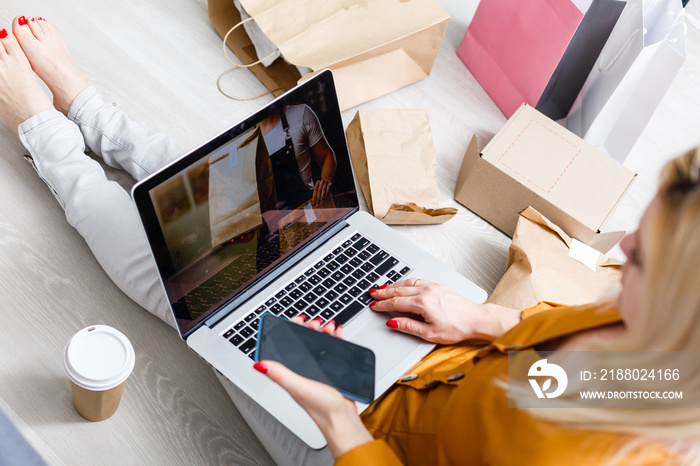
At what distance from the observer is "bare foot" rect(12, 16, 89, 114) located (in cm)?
92

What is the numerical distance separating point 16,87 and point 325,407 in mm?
689

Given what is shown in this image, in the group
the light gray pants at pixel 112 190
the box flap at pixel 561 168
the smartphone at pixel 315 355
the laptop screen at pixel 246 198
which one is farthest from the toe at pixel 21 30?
the box flap at pixel 561 168

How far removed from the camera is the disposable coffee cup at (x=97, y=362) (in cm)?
59

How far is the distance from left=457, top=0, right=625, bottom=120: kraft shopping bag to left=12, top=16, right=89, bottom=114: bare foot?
28.9 inches

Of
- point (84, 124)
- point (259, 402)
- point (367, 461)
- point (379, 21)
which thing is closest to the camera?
point (367, 461)

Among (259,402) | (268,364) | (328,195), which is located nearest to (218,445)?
(259,402)

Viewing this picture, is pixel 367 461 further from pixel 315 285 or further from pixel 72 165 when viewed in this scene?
pixel 72 165

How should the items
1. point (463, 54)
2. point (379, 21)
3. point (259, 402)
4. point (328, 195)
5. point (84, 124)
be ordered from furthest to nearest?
point (463, 54) → point (379, 21) → point (84, 124) → point (328, 195) → point (259, 402)

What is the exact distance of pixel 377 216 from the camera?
3.04 ft

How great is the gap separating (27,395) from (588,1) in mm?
977

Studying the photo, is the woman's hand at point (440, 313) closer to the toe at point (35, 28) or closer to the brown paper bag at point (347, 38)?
the brown paper bag at point (347, 38)

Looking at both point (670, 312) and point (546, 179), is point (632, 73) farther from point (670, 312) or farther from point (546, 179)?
point (670, 312)

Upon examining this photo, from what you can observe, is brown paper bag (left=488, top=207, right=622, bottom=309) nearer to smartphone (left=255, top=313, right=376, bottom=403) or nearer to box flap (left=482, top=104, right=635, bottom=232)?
box flap (left=482, top=104, right=635, bottom=232)

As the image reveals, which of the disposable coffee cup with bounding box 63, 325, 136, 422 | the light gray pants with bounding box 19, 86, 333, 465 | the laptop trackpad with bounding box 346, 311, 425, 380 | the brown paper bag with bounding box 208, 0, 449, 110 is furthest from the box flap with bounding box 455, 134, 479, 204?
the disposable coffee cup with bounding box 63, 325, 136, 422
